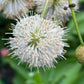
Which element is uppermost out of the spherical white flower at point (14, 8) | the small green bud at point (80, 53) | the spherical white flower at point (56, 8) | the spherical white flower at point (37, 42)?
the spherical white flower at point (14, 8)

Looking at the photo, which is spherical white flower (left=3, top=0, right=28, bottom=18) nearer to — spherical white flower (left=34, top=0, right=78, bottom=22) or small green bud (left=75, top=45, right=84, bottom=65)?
spherical white flower (left=34, top=0, right=78, bottom=22)

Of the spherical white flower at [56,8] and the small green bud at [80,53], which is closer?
the small green bud at [80,53]

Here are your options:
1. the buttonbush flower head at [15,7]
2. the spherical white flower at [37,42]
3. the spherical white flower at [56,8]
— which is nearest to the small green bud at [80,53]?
the spherical white flower at [37,42]

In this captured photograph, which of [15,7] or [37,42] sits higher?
[15,7]

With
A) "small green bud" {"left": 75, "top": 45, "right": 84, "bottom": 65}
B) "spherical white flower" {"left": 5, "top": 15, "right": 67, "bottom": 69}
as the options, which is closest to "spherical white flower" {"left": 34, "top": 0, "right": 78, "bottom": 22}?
"spherical white flower" {"left": 5, "top": 15, "right": 67, "bottom": 69}

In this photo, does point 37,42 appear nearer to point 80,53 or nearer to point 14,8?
point 80,53

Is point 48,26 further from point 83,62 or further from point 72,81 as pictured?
point 72,81

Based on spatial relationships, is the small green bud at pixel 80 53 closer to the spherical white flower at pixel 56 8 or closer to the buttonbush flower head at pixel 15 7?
the spherical white flower at pixel 56 8

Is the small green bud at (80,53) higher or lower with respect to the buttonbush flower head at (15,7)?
lower

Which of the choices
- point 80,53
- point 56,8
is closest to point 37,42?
point 80,53

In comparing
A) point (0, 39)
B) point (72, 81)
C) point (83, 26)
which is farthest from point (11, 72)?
point (0, 39)
